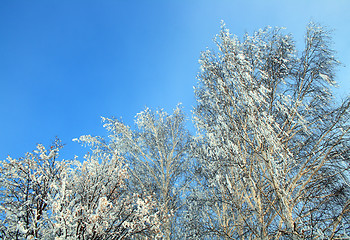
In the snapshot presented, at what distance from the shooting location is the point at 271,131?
370 centimetres

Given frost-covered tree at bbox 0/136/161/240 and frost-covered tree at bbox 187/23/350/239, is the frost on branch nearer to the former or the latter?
frost-covered tree at bbox 0/136/161/240

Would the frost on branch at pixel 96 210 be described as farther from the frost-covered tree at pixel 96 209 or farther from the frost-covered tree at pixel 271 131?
the frost-covered tree at pixel 271 131

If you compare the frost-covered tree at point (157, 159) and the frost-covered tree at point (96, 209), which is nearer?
the frost-covered tree at point (96, 209)

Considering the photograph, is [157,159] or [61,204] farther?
[157,159]

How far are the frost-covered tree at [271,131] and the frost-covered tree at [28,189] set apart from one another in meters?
3.01

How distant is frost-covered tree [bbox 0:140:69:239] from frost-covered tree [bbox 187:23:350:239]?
301cm

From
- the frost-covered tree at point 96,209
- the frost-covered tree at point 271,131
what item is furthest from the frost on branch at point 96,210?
the frost-covered tree at point 271,131

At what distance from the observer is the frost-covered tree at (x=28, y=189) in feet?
13.2

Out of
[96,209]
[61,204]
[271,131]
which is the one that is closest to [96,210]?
[96,209]

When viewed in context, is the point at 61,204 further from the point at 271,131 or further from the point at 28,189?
the point at 271,131

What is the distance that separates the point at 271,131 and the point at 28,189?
4.93 metres

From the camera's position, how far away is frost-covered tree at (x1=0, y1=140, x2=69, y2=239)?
4.01m

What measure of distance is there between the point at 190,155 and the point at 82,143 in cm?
383

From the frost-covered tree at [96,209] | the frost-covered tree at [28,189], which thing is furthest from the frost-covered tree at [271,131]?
the frost-covered tree at [28,189]
